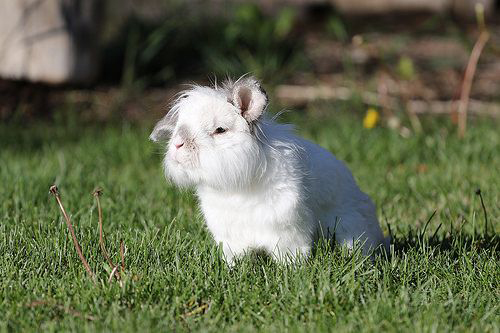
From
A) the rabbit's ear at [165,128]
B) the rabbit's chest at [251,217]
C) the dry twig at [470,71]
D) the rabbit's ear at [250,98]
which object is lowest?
the rabbit's chest at [251,217]

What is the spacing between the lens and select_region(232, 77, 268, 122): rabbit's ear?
3.19 m

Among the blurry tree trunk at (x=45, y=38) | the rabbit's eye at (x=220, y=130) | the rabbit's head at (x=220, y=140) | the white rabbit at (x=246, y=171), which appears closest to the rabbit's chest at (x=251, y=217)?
the white rabbit at (x=246, y=171)

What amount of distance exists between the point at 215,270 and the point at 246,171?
1.51 ft

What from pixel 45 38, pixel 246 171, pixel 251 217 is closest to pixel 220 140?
pixel 246 171

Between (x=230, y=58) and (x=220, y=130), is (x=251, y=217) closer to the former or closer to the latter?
(x=220, y=130)

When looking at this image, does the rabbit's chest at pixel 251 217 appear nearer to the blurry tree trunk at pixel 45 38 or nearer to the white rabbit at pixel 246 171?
the white rabbit at pixel 246 171

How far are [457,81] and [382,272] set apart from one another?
481 centimetres

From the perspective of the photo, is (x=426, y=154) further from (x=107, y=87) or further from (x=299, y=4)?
(x=299, y=4)

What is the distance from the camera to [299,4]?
9.38 m

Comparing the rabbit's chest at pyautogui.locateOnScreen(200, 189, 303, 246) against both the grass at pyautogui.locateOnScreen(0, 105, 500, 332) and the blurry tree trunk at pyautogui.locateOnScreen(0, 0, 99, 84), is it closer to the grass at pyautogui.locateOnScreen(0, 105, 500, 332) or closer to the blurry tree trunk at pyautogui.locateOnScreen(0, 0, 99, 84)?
the grass at pyautogui.locateOnScreen(0, 105, 500, 332)

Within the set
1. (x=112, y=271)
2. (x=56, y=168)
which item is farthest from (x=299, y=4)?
(x=112, y=271)

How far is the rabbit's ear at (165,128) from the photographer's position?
3.42 meters

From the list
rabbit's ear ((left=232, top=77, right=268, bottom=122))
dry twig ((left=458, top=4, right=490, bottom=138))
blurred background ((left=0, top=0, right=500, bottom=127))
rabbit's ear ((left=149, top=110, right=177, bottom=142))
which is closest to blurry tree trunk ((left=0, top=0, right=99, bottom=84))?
blurred background ((left=0, top=0, right=500, bottom=127))

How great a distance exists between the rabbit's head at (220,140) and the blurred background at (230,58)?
2881 millimetres
